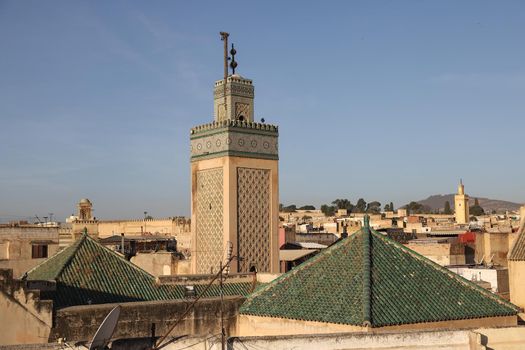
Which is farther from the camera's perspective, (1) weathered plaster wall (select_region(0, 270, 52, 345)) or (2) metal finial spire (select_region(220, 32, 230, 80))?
(2) metal finial spire (select_region(220, 32, 230, 80))

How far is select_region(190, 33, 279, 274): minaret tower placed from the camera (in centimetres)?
1634

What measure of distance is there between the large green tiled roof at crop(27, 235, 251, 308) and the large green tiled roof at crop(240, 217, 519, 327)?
2.82m

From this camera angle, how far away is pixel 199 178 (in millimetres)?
17156

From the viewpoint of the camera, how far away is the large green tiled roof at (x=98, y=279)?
12.5 m

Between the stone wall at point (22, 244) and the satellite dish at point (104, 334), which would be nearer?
the satellite dish at point (104, 334)

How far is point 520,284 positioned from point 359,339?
15.6 ft

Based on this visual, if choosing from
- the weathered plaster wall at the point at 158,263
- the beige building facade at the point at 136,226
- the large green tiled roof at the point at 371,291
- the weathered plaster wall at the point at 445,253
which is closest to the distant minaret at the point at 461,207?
the beige building facade at the point at 136,226

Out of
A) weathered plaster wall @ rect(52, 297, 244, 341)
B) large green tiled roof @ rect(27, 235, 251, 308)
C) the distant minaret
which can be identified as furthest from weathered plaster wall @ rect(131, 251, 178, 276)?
the distant minaret

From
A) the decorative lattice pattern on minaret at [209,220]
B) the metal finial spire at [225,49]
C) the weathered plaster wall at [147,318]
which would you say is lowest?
the weathered plaster wall at [147,318]

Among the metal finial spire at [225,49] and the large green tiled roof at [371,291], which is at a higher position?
the metal finial spire at [225,49]

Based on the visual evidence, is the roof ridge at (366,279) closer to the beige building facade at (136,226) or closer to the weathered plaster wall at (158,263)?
the weathered plaster wall at (158,263)

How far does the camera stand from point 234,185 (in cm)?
1639

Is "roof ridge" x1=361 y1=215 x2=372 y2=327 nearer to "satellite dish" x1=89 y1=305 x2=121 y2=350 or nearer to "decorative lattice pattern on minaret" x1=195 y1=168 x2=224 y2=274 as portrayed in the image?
"satellite dish" x1=89 y1=305 x2=121 y2=350

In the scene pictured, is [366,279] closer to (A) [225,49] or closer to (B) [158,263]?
(A) [225,49]
